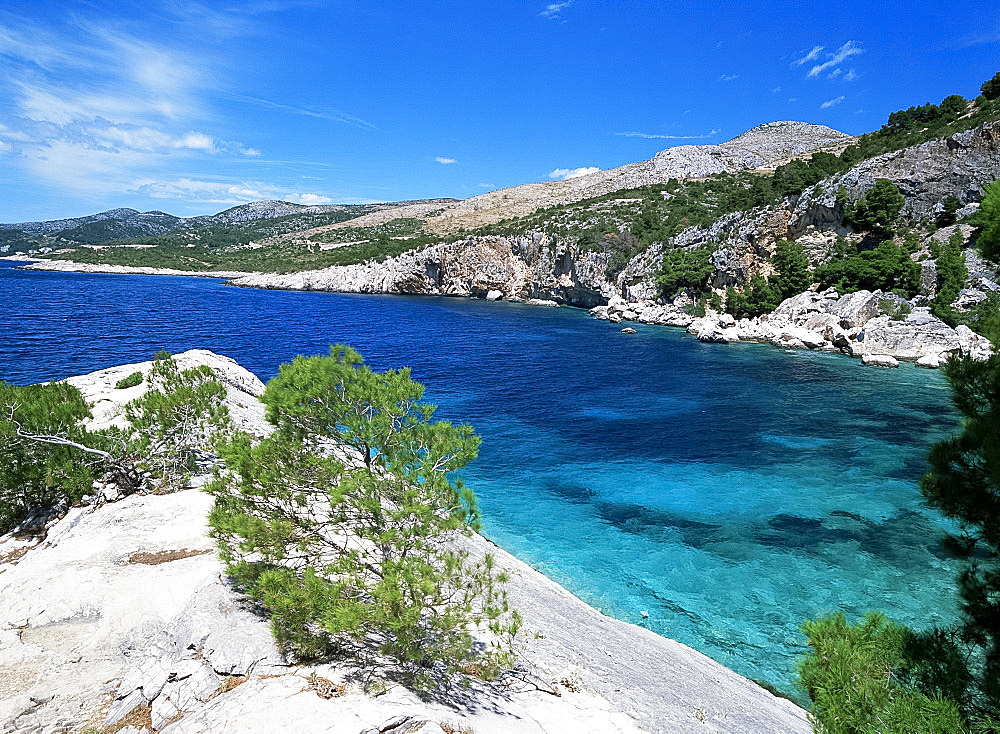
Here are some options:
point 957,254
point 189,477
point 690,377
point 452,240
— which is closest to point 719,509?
point 189,477

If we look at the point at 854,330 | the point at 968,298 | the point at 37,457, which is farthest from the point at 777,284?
the point at 37,457

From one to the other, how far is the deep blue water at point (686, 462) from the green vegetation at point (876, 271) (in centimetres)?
1209

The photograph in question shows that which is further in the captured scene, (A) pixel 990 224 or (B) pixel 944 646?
(B) pixel 944 646

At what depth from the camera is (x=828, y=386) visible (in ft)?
103

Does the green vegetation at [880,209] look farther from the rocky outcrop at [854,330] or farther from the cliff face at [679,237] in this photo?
the rocky outcrop at [854,330]

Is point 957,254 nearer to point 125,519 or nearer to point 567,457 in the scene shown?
point 567,457

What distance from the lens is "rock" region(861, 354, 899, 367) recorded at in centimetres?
3634

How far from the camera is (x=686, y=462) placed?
2023 cm

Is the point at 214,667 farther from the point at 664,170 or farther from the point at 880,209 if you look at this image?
the point at 664,170

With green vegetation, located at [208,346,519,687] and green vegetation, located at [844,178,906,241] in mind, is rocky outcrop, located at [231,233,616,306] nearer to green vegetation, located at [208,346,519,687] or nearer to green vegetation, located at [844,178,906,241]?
green vegetation, located at [844,178,906,241]

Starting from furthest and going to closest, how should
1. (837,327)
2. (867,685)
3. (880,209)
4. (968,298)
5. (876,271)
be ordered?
(880,209) < (876,271) < (837,327) < (968,298) < (867,685)

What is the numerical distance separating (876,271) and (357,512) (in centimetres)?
5397


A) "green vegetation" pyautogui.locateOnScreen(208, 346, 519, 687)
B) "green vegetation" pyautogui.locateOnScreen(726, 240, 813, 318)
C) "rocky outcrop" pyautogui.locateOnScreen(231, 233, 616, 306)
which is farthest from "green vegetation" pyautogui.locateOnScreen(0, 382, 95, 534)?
"rocky outcrop" pyautogui.locateOnScreen(231, 233, 616, 306)

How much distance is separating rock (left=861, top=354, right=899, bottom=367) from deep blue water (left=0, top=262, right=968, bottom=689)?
29.2 inches
